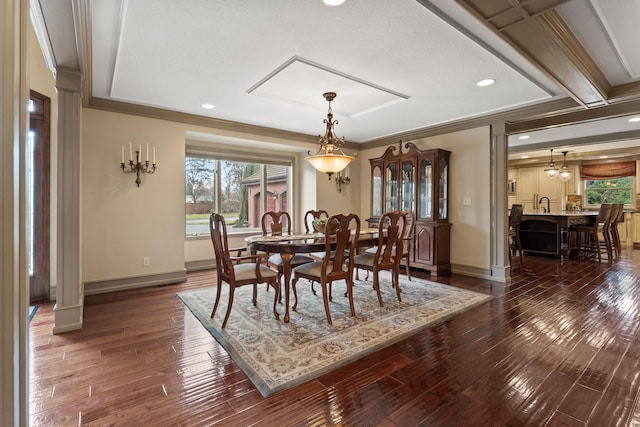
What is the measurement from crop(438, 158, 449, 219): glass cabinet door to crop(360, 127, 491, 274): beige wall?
0.08 m

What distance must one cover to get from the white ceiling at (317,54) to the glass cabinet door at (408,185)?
1220 millimetres

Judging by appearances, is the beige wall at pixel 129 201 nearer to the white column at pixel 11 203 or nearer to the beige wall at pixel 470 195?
the white column at pixel 11 203

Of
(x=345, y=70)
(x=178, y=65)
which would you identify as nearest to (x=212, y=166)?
(x=178, y=65)

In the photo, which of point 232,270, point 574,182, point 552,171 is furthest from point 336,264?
point 574,182

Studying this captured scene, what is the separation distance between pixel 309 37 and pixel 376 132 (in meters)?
3.37

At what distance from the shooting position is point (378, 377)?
1.99 m

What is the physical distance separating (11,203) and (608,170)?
11108 mm

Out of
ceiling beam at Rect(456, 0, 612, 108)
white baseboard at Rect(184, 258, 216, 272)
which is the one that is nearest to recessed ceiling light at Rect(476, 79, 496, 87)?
ceiling beam at Rect(456, 0, 612, 108)

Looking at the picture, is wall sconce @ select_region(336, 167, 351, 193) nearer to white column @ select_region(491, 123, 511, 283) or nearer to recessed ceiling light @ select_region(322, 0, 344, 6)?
white column @ select_region(491, 123, 511, 283)

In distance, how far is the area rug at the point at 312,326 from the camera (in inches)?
83.0

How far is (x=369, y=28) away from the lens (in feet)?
7.30

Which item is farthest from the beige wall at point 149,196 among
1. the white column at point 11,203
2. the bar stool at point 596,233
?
the white column at point 11,203

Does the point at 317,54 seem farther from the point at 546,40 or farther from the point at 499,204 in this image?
the point at 499,204

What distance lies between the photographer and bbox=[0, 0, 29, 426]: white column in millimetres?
742
